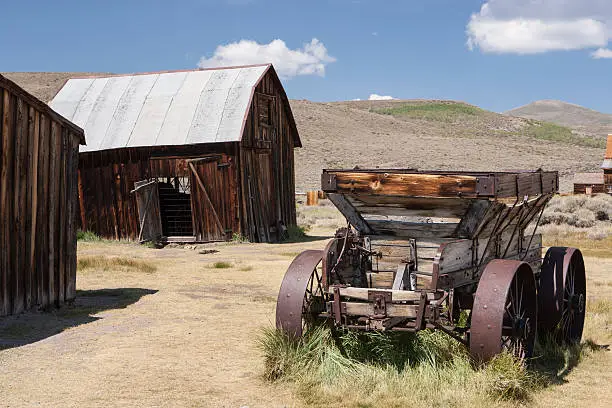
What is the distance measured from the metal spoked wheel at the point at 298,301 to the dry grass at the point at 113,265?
8.71m

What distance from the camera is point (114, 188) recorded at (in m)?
21.9

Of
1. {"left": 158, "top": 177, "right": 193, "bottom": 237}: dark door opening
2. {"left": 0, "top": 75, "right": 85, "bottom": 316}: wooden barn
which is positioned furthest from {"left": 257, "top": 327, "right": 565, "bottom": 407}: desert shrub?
{"left": 158, "top": 177, "right": 193, "bottom": 237}: dark door opening

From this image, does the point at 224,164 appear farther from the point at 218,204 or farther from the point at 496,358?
the point at 496,358

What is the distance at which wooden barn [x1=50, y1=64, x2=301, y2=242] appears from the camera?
20922 millimetres

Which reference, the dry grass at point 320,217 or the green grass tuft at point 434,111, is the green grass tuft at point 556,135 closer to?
the green grass tuft at point 434,111

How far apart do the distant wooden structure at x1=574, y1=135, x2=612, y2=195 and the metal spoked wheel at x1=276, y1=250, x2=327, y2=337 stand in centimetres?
3882

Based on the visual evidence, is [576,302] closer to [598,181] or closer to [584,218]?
[584,218]

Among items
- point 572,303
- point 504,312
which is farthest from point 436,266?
point 572,303

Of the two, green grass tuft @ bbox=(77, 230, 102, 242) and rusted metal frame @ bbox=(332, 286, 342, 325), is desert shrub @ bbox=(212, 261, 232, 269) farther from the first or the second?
rusted metal frame @ bbox=(332, 286, 342, 325)

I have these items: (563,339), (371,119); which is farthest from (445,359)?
(371,119)

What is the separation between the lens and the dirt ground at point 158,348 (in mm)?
6465

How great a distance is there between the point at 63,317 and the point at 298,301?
509 centimetres

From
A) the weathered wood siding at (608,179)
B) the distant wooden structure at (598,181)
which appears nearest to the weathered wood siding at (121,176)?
the distant wooden structure at (598,181)

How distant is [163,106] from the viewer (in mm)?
22359
